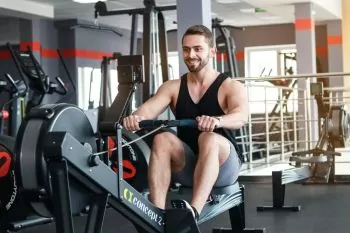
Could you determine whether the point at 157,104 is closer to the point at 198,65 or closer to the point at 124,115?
the point at 198,65

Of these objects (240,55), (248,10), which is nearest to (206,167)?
(248,10)

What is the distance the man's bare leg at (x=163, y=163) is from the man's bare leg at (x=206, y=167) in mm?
126

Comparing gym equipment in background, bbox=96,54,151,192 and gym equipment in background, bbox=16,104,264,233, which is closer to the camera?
gym equipment in background, bbox=16,104,264,233

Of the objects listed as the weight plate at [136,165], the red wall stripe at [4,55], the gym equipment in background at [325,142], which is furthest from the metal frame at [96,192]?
the red wall stripe at [4,55]

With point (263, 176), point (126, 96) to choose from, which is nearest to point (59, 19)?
point (263, 176)

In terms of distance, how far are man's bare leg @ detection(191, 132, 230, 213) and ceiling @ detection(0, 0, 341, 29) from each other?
701cm

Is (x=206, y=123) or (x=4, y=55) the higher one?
(x=4, y=55)

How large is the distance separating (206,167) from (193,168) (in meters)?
0.24

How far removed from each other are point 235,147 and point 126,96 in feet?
1.92

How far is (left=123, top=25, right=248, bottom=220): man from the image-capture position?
106 inches

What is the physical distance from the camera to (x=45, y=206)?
2771 millimetres

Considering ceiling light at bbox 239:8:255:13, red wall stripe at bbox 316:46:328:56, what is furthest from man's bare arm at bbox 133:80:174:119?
red wall stripe at bbox 316:46:328:56

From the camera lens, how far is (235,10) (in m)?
11.5

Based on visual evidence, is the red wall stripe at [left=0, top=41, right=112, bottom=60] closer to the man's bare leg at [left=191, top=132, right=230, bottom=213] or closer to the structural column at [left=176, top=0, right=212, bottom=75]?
the structural column at [left=176, top=0, right=212, bottom=75]
